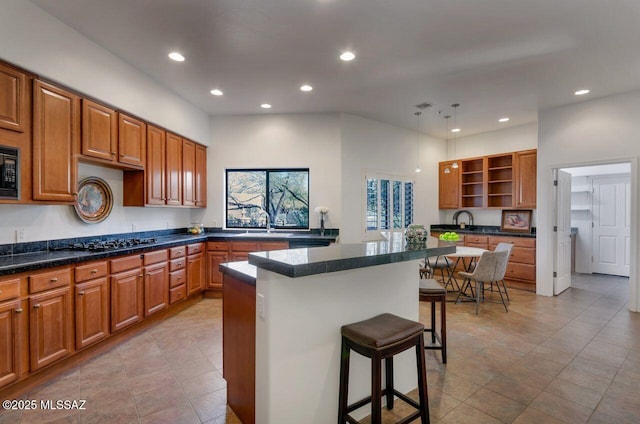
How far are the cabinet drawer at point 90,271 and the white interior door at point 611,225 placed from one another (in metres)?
8.51

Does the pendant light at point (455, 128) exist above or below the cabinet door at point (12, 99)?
above

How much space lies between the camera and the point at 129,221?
13.1 ft

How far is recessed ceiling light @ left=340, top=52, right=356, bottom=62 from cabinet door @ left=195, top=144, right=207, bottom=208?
9.45 ft

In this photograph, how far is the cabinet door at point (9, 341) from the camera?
211cm

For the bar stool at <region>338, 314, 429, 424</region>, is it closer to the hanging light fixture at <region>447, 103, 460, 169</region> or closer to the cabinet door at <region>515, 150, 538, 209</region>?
the hanging light fixture at <region>447, 103, 460, 169</region>

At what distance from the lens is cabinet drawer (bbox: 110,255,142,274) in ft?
9.94

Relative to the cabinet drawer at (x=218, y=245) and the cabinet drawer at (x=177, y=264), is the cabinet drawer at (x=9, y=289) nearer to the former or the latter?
the cabinet drawer at (x=177, y=264)

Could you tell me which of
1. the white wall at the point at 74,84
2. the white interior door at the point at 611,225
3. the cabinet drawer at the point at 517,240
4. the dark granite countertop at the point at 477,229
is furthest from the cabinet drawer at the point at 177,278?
the white interior door at the point at 611,225

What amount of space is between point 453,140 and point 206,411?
688 cm

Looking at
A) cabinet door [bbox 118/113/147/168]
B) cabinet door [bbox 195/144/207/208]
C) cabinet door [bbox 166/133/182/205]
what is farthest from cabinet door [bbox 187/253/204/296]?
cabinet door [bbox 118/113/147/168]

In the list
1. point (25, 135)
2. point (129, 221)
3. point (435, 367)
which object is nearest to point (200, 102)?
point (129, 221)

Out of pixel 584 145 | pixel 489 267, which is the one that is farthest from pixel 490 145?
pixel 489 267

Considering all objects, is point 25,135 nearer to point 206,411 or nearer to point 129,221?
point 129,221

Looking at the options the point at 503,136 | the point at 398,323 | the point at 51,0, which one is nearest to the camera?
the point at 398,323
